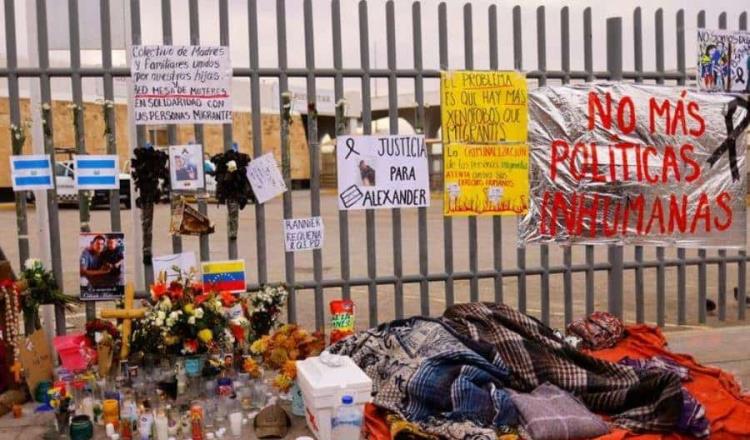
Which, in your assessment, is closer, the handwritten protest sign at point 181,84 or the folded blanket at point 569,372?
the folded blanket at point 569,372

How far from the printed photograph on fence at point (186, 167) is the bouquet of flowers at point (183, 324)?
73 cm

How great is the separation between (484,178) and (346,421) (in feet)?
8.47

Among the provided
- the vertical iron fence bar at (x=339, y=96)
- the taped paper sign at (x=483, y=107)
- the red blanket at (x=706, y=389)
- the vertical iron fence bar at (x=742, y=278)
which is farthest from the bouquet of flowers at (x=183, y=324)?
the vertical iron fence bar at (x=742, y=278)

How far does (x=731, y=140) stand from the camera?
6.21 meters

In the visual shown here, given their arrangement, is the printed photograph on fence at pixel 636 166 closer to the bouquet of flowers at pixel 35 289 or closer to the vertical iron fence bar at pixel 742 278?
the vertical iron fence bar at pixel 742 278

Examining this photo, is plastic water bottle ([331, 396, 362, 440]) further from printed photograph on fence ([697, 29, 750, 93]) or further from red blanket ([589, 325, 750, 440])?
printed photograph on fence ([697, 29, 750, 93])

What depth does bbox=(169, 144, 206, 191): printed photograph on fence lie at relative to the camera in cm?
501

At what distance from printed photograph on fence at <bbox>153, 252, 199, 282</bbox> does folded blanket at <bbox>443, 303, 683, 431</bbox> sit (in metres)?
1.77

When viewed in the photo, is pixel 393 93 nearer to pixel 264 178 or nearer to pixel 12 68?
pixel 264 178

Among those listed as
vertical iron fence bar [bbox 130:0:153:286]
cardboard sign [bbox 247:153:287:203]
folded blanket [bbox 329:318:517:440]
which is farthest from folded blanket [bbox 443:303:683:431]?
vertical iron fence bar [bbox 130:0:153:286]

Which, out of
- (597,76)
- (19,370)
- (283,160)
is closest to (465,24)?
(597,76)

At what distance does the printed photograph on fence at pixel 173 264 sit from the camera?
16.4ft

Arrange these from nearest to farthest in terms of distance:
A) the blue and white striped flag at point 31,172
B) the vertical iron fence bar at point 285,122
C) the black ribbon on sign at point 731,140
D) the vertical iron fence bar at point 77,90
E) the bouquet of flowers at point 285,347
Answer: the bouquet of flowers at point 285,347 → the blue and white striped flag at point 31,172 → the vertical iron fence bar at point 77,90 → the vertical iron fence bar at point 285,122 → the black ribbon on sign at point 731,140

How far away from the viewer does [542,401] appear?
157 inches
